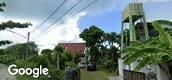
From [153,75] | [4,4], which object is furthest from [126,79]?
[4,4]

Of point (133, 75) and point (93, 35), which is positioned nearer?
point (133, 75)

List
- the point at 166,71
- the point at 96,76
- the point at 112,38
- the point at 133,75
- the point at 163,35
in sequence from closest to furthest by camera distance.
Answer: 1. the point at 163,35
2. the point at 166,71
3. the point at 133,75
4. the point at 96,76
5. the point at 112,38

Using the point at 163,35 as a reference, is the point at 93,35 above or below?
above

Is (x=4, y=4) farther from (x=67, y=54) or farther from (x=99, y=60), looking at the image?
(x=99, y=60)

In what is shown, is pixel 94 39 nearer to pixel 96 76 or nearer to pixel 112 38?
pixel 112 38

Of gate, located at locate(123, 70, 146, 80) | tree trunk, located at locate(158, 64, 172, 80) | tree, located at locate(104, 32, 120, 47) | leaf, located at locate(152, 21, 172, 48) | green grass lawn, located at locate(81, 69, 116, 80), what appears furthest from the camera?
tree, located at locate(104, 32, 120, 47)

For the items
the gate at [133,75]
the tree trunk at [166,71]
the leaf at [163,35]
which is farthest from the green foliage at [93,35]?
the leaf at [163,35]

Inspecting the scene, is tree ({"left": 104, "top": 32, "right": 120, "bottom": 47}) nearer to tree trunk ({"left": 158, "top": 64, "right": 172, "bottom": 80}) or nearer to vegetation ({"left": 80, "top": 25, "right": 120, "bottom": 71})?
vegetation ({"left": 80, "top": 25, "right": 120, "bottom": 71})

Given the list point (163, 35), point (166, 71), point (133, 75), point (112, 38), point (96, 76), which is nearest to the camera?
point (163, 35)

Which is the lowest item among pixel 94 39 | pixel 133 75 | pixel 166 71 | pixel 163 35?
pixel 133 75

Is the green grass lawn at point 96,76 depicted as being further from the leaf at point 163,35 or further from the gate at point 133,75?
the leaf at point 163,35

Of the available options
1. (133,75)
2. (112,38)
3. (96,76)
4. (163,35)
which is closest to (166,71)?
(163,35)

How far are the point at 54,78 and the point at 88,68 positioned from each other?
1287 centimetres

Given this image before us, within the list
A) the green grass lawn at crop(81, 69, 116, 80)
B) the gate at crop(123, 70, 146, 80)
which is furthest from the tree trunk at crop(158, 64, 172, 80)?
the green grass lawn at crop(81, 69, 116, 80)
